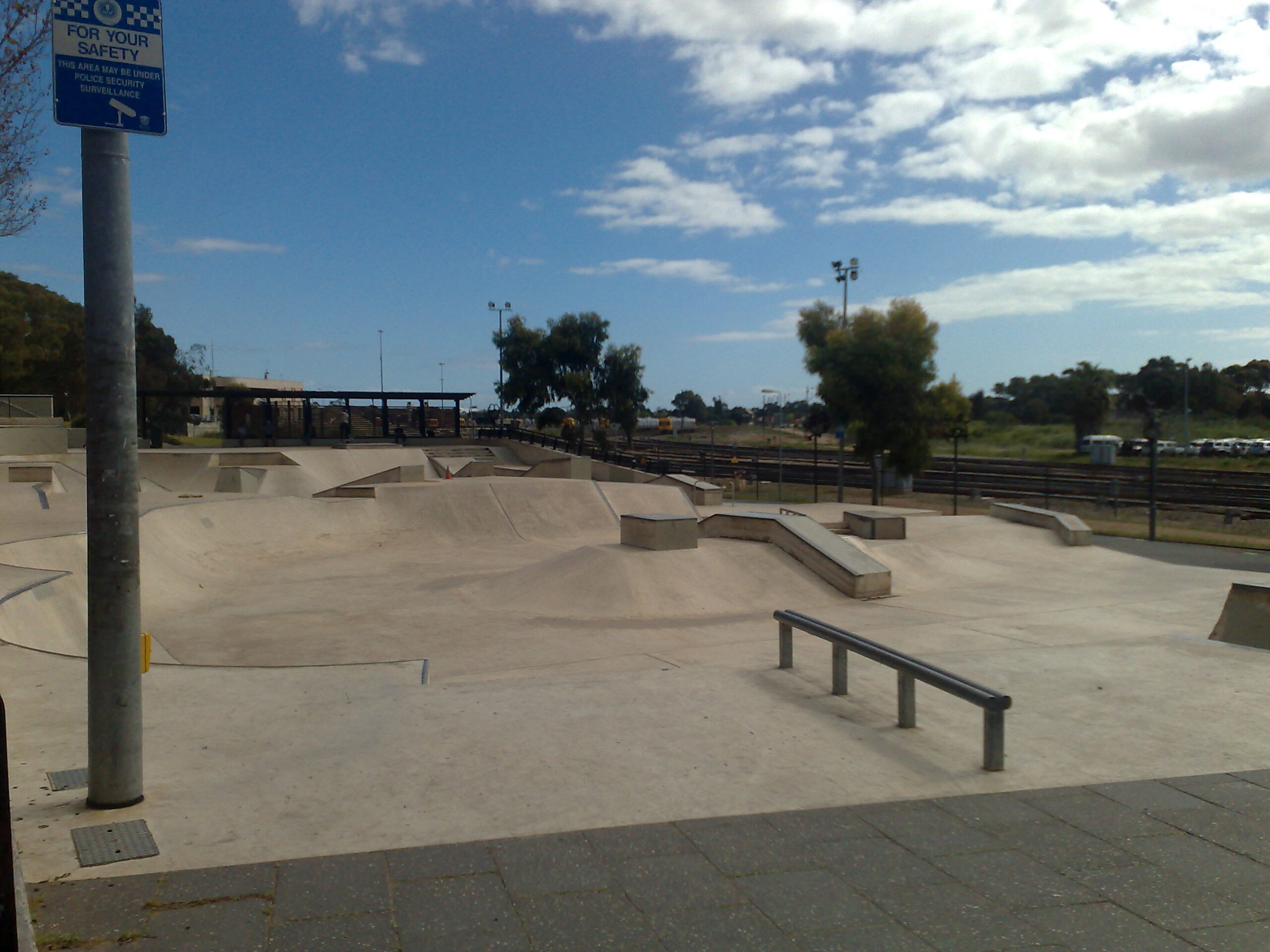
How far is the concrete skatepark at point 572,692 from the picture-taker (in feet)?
13.6

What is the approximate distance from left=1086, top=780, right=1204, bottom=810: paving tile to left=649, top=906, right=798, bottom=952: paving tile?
7.17 feet

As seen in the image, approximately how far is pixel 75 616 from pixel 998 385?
103682 millimetres

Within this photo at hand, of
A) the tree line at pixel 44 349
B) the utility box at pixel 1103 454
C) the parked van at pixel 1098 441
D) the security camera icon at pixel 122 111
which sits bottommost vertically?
the utility box at pixel 1103 454

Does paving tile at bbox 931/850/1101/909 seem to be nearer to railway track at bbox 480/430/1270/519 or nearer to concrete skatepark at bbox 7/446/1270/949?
concrete skatepark at bbox 7/446/1270/949

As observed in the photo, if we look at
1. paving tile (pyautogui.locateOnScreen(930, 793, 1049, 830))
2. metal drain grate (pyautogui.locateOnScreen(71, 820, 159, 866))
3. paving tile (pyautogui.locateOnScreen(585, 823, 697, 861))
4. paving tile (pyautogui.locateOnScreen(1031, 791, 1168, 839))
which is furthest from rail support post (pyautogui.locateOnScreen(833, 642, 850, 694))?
metal drain grate (pyautogui.locateOnScreen(71, 820, 159, 866))

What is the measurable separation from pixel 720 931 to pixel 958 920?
875 mm

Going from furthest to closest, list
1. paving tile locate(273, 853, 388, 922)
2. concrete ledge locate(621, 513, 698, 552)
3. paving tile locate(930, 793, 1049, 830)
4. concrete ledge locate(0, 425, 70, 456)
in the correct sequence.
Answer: concrete ledge locate(0, 425, 70, 456), concrete ledge locate(621, 513, 698, 552), paving tile locate(930, 793, 1049, 830), paving tile locate(273, 853, 388, 922)

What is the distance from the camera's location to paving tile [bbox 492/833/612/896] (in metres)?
3.37

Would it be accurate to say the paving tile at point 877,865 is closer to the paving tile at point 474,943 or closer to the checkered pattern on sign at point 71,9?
the paving tile at point 474,943

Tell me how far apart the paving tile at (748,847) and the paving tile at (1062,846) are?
37.1 inches

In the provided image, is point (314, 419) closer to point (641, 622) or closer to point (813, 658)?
point (641, 622)

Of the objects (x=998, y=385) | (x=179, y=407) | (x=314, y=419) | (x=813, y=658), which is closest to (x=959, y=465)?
(x=314, y=419)

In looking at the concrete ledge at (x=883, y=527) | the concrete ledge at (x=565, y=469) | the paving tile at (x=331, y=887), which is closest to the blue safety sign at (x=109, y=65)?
the paving tile at (x=331, y=887)

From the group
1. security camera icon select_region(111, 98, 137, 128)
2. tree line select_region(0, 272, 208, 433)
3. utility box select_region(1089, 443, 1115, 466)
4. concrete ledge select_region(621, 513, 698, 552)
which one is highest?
tree line select_region(0, 272, 208, 433)
